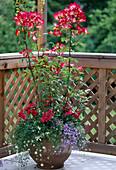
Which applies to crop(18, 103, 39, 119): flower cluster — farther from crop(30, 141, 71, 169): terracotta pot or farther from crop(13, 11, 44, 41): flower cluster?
crop(13, 11, 44, 41): flower cluster

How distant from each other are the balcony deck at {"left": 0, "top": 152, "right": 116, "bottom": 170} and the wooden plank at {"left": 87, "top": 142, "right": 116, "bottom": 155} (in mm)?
50

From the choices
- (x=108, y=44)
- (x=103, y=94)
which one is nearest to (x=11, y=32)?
(x=108, y=44)

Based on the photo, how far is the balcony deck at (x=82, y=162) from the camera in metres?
3.24

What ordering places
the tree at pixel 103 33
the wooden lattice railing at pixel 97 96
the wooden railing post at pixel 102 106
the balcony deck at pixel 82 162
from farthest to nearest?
the tree at pixel 103 33, the wooden railing post at pixel 102 106, the wooden lattice railing at pixel 97 96, the balcony deck at pixel 82 162

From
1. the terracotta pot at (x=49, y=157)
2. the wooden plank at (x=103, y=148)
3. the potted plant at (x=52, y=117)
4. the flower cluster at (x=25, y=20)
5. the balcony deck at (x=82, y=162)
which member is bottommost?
the balcony deck at (x=82, y=162)

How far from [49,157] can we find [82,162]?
0.51m

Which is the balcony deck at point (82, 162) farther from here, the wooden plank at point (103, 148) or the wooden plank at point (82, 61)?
the wooden plank at point (82, 61)

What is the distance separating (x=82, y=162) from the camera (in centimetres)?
343

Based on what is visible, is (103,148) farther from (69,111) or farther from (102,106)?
(69,111)

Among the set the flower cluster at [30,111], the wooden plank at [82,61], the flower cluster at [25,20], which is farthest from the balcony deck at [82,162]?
the flower cluster at [25,20]

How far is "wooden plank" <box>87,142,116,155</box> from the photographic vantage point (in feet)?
11.7

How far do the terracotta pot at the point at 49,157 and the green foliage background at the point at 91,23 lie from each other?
6.31m

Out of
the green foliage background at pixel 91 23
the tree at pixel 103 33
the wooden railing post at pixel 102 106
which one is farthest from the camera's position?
the tree at pixel 103 33

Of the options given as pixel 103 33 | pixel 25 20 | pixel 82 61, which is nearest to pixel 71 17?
pixel 25 20
